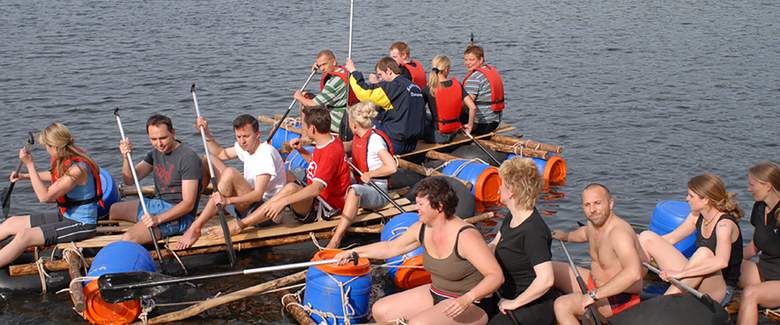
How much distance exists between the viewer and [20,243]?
29.6 ft

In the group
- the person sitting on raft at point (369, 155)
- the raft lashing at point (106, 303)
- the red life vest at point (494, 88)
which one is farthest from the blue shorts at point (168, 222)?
the red life vest at point (494, 88)

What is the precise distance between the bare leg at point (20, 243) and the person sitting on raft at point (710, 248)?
630cm

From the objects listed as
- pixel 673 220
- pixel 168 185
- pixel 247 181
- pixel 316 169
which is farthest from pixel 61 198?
pixel 673 220

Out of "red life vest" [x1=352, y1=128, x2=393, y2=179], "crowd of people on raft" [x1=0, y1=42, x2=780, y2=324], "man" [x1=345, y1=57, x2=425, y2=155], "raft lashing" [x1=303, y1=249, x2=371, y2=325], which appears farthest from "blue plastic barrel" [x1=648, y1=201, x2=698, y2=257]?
"man" [x1=345, y1=57, x2=425, y2=155]

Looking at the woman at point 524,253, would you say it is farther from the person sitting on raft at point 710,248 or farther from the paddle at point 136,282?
the paddle at point 136,282

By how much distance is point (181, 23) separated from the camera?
91.8 feet

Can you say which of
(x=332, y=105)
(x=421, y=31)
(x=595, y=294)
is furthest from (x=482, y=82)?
(x=421, y=31)

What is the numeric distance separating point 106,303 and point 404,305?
2.89 meters

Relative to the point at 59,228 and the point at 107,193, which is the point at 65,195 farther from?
the point at 107,193

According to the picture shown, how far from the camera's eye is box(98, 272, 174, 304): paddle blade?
7.85 metres

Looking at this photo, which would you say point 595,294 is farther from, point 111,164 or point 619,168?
point 111,164

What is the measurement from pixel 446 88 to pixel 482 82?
80 centimetres

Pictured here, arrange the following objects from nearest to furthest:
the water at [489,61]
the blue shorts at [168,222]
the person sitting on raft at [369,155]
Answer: the blue shorts at [168,222] → the person sitting on raft at [369,155] → the water at [489,61]

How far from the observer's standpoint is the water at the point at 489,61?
1484 centimetres
